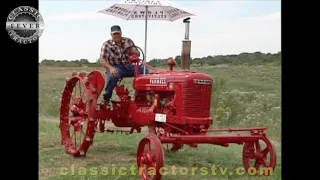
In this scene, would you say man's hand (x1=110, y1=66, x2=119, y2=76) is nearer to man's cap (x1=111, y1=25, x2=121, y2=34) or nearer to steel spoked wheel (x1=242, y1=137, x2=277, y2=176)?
man's cap (x1=111, y1=25, x2=121, y2=34)

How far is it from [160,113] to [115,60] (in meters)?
1.28

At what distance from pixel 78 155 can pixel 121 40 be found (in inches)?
73.0

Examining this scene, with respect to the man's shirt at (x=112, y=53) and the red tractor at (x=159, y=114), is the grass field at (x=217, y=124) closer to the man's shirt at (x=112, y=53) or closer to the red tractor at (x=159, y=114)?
the red tractor at (x=159, y=114)

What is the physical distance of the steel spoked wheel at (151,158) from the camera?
496cm

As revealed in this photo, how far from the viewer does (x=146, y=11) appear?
23.9 feet

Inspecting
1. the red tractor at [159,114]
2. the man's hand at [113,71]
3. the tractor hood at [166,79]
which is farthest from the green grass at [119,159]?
the man's hand at [113,71]

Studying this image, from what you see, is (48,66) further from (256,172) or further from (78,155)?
(256,172)

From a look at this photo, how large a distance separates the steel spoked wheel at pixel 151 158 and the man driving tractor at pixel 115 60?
4.95ft

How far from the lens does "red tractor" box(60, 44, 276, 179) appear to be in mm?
5273

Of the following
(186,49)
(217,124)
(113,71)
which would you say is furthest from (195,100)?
(217,124)

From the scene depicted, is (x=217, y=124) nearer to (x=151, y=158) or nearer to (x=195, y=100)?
(x=195, y=100)

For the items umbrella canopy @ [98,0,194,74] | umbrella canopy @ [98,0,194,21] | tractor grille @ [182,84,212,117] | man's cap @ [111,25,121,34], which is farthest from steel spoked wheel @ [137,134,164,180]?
umbrella canopy @ [98,0,194,21]
